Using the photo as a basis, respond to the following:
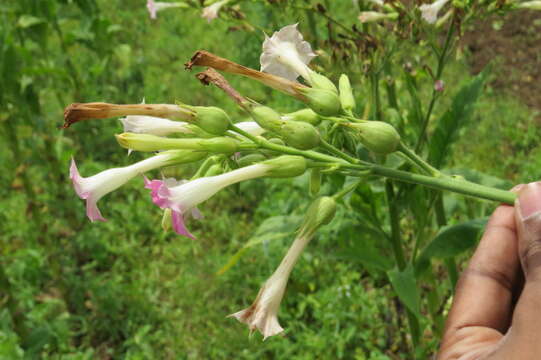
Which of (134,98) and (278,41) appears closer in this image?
(278,41)

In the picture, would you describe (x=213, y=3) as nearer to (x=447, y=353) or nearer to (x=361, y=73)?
(x=361, y=73)

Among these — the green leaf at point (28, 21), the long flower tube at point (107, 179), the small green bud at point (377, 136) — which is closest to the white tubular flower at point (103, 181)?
the long flower tube at point (107, 179)

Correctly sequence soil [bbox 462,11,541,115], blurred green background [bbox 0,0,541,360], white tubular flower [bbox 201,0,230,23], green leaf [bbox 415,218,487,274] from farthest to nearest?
soil [bbox 462,11,541,115] < blurred green background [bbox 0,0,541,360] < white tubular flower [bbox 201,0,230,23] < green leaf [bbox 415,218,487,274]

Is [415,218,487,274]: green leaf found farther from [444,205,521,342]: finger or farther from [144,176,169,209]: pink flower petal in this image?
[144,176,169,209]: pink flower petal

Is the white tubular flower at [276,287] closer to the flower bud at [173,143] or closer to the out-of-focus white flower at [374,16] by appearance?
the flower bud at [173,143]

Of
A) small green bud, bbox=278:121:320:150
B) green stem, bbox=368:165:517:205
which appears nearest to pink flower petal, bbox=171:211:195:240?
small green bud, bbox=278:121:320:150

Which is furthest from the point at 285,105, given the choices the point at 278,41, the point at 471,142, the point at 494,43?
the point at 278,41
